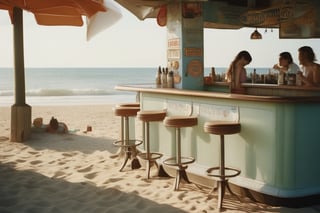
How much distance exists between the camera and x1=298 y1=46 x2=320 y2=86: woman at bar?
5461 mm

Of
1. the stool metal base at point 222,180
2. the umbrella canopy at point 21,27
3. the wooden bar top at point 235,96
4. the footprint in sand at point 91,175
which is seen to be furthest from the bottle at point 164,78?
the umbrella canopy at point 21,27

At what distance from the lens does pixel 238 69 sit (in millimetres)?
5883

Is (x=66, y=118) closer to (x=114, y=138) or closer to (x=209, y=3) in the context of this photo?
(x=114, y=138)

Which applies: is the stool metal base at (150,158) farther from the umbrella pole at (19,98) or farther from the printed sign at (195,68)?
the umbrella pole at (19,98)

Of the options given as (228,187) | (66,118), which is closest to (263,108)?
(228,187)

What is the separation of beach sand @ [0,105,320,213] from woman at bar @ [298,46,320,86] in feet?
4.98

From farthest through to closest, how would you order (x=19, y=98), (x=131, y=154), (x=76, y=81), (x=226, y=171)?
(x=76, y=81), (x=19, y=98), (x=131, y=154), (x=226, y=171)

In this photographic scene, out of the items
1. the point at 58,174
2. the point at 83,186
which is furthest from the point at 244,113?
the point at 58,174

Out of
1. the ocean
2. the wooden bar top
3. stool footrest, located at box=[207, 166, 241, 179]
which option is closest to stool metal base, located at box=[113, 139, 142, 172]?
the wooden bar top

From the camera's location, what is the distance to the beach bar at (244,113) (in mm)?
4750

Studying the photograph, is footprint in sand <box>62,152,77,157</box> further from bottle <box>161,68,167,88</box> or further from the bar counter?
the bar counter

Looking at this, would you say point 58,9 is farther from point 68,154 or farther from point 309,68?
point 309,68

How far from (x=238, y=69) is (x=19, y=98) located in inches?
188

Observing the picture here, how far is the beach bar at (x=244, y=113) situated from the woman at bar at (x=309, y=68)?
147 millimetres
